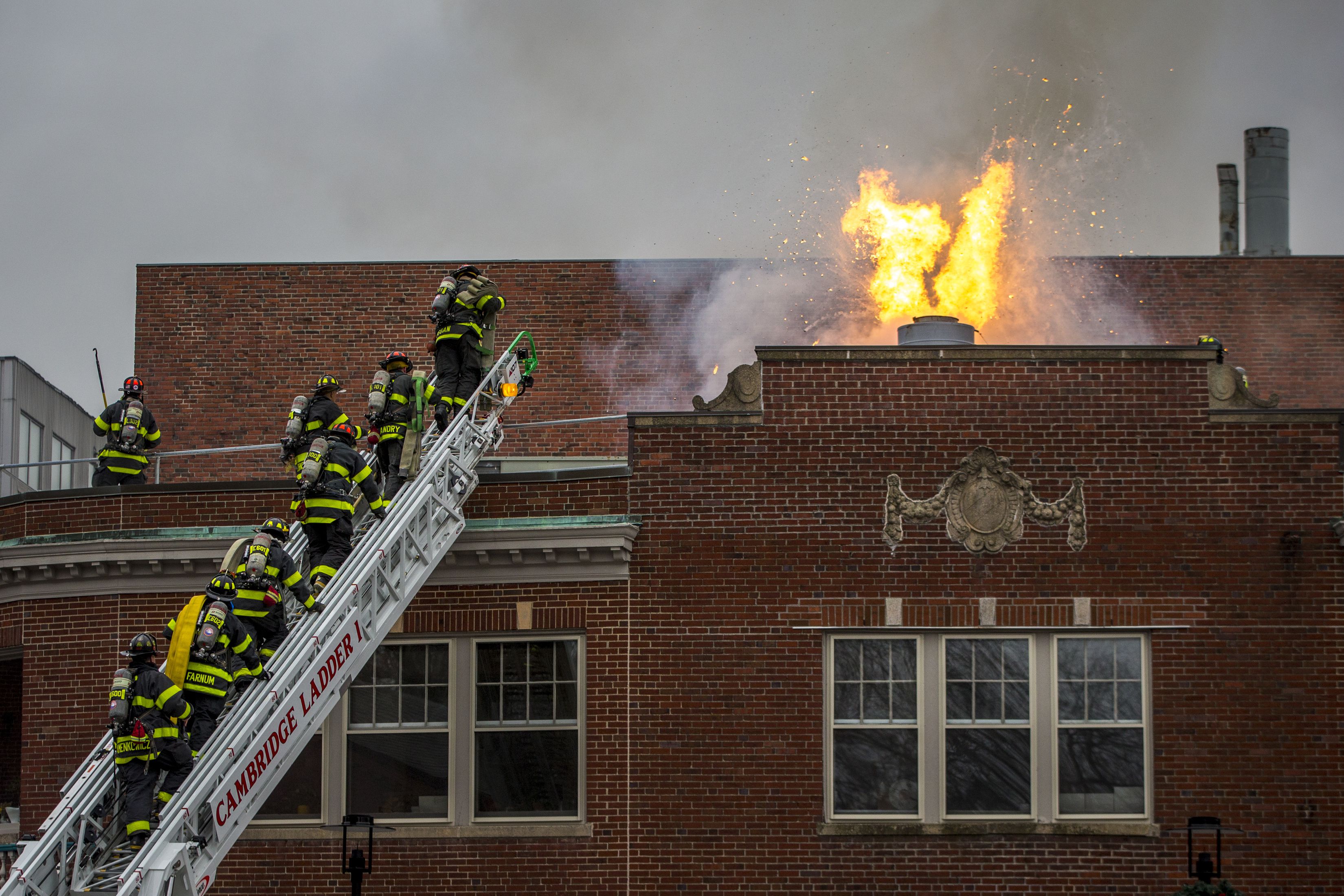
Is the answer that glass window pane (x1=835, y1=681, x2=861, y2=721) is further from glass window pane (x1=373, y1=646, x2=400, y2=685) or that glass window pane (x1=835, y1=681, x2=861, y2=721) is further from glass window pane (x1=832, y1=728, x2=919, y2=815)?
glass window pane (x1=373, y1=646, x2=400, y2=685)

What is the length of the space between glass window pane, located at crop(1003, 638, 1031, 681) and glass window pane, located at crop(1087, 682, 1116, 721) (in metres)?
0.61

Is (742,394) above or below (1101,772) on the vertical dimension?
above

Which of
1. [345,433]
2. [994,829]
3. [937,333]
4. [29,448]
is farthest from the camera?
[29,448]

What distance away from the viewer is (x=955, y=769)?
48.4ft

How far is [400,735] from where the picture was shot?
1502cm

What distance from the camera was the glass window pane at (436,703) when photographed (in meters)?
15.0

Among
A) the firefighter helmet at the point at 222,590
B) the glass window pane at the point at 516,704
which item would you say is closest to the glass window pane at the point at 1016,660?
the glass window pane at the point at 516,704

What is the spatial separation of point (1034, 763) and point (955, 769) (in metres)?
0.74

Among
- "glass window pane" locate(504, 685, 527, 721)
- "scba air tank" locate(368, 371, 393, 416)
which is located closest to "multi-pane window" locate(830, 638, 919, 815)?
"glass window pane" locate(504, 685, 527, 721)

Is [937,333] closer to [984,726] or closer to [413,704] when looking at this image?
[984,726]

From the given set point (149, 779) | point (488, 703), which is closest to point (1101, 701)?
point (488, 703)

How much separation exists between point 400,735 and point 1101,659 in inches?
262

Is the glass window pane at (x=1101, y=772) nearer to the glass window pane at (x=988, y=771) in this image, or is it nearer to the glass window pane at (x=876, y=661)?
the glass window pane at (x=988, y=771)

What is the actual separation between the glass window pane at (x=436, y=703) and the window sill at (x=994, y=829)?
3701mm
